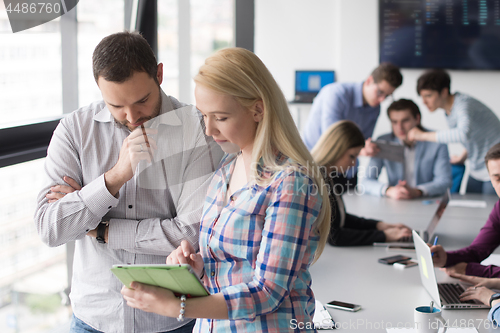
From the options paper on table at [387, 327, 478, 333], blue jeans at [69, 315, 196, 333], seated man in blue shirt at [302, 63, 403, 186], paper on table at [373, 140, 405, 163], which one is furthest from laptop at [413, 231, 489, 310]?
seated man in blue shirt at [302, 63, 403, 186]

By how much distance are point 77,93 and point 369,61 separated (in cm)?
386

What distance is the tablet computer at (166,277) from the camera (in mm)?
926

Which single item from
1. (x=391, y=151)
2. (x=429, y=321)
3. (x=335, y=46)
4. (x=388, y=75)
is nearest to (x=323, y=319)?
(x=429, y=321)

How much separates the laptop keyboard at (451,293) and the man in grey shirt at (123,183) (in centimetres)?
95

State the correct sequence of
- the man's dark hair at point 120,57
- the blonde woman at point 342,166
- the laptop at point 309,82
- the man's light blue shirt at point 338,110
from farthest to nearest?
1. the laptop at point 309,82
2. the man's light blue shirt at point 338,110
3. the blonde woman at point 342,166
4. the man's dark hair at point 120,57

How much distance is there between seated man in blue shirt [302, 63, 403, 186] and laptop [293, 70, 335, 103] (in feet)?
5.91

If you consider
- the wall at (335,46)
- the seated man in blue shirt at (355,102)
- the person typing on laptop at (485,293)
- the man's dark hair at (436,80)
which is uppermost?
the wall at (335,46)

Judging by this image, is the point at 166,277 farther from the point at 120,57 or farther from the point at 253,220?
the point at 120,57

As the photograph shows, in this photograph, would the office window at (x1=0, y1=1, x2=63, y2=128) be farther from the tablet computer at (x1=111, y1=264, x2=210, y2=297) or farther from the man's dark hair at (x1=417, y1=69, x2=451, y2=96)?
the man's dark hair at (x1=417, y1=69, x2=451, y2=96)

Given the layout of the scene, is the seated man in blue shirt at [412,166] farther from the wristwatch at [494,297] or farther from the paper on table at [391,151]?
the wristwatch at [494,297]

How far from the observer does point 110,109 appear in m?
1.36

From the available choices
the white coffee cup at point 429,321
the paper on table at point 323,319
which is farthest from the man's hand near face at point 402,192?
the white coffee cup at point 429,321

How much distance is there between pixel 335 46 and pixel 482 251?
391cm

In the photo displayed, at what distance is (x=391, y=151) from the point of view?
335 centimetres
